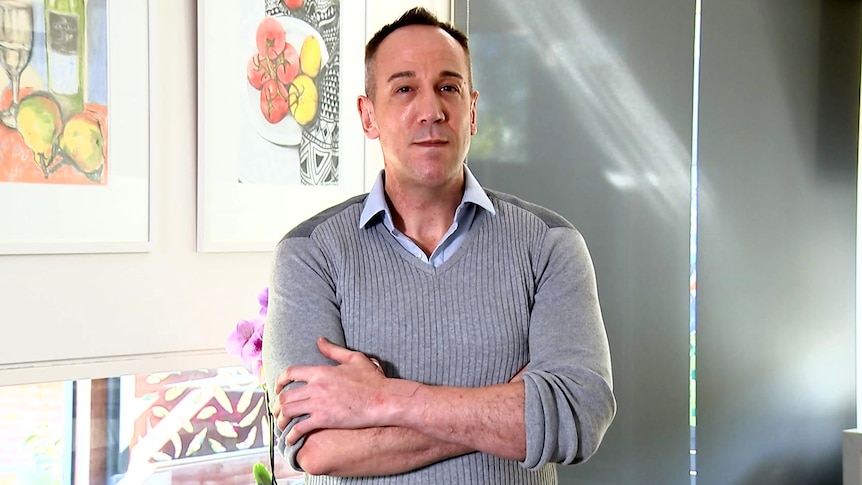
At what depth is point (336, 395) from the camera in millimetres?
1329

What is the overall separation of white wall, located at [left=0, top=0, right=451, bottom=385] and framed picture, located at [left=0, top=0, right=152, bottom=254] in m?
0.03

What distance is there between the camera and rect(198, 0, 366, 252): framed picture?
76.2 inches

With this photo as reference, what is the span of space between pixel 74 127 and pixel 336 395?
0.82 meters

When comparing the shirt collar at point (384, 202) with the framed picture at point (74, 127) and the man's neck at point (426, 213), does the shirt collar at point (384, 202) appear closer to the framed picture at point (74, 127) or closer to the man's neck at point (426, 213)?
the man's neck at point (426, 213)

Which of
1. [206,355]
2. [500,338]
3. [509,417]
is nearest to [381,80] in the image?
[500,338]

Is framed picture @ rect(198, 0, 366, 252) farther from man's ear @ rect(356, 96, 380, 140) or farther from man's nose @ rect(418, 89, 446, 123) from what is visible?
man's nose @ rect(418, 89, 446, 123)

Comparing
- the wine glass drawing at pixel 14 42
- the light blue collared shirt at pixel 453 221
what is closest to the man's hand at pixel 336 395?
the light blue collared shirt at pixel 453 221

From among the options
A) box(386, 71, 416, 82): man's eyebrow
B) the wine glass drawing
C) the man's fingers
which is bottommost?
the man's fingers

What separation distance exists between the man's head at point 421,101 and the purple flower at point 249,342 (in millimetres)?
459

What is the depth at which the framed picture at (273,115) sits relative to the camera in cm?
194

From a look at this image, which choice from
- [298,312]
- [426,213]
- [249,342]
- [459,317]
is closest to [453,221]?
[426,213]

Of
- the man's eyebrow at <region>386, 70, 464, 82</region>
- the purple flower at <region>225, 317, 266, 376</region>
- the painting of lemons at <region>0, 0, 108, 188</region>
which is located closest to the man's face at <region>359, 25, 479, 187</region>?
the man's eyebrow at <region>386, 70, 464, 82</region>

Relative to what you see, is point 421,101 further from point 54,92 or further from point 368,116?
point 54,92

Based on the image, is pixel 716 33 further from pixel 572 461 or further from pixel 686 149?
pixel 572 461
